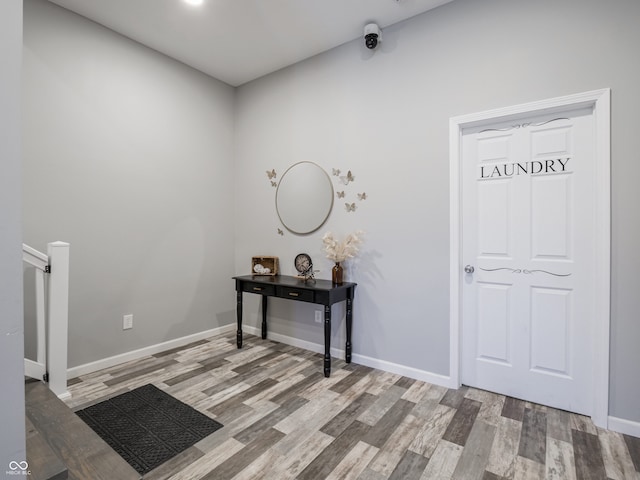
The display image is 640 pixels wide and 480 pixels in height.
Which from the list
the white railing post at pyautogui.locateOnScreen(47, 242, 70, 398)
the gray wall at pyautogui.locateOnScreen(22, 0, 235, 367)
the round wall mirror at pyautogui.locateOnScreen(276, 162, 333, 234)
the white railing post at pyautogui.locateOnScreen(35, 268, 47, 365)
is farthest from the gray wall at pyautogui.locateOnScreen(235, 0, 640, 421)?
the white railing post at pyautogui.locateOnScreen(35, 268, 47, 365)

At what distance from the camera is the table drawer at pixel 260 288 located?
308 centimetres

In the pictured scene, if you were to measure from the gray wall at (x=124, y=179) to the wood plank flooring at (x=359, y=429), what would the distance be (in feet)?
2.05

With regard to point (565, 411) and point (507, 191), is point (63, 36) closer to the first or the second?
point (507, 191)

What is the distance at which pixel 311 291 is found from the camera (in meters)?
2.80

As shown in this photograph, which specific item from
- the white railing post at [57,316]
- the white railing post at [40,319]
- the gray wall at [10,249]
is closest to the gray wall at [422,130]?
the white railing post at [57,316]

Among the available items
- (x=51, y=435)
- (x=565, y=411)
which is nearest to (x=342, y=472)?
(x=51, y=435)

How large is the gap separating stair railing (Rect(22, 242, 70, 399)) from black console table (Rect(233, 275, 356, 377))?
1431mm

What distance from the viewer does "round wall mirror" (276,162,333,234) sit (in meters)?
3.25

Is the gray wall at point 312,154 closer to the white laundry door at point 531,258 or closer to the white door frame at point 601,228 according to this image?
the white door frame at point 601,228

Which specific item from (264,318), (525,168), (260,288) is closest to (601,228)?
(525,168)

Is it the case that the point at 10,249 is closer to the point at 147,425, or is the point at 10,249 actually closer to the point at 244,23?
the point at 147,425

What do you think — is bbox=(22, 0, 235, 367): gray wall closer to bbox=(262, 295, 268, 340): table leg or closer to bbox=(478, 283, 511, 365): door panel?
bbox=(262, 295, 268, 340): table leg

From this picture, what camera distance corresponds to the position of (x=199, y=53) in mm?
3275

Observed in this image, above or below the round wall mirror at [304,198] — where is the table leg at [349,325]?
below
